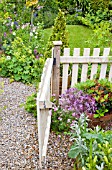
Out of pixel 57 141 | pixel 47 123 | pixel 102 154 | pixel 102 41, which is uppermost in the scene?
pixel 102 41

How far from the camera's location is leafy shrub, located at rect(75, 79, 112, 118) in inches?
128

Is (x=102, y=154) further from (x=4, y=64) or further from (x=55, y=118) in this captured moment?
(x=4, y=64)

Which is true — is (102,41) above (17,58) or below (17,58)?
above

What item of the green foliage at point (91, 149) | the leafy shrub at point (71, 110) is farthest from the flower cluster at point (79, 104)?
the green foliage at point (91, 149)

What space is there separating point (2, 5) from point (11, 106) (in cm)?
437

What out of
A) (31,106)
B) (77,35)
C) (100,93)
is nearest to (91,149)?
(100,93)

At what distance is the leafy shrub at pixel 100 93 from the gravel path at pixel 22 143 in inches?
23.1

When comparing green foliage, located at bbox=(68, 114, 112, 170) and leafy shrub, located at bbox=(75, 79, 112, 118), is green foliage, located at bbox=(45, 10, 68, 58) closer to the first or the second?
leafy shrub, located at bbox=(75, 79, 112, 118)

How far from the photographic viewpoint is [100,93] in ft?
10.8

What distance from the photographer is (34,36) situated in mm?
5879

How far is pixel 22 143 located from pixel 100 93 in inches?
44.9

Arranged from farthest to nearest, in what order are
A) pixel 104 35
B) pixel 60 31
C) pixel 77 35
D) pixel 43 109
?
pixel 77 35 < pixel 60 31 < pixel 104 35 < pixel 43 109

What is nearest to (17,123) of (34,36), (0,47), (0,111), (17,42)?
(0,111)

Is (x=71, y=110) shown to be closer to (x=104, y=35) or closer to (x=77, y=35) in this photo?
(x=104, y=35)
